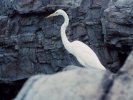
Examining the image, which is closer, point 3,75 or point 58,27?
point 58,27

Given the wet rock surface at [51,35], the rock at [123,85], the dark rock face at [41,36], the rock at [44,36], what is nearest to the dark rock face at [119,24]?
the wet rock surface at [51,35]

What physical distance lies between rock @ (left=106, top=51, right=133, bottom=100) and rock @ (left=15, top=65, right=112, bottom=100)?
0.12 ft

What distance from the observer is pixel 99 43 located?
820 centimetres

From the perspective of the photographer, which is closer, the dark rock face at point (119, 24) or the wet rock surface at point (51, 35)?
the dark rock face at point (119, 24)

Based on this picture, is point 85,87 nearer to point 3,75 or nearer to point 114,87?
point 114,87

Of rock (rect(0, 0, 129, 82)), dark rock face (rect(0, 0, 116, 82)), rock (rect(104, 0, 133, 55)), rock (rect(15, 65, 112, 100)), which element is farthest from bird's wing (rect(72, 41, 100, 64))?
rock (rect(15, 65, 112, 100))

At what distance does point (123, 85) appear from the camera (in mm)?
1673

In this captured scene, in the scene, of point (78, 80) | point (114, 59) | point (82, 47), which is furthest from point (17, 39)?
point (78, 80)

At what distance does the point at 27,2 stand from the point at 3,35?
935 millimetres

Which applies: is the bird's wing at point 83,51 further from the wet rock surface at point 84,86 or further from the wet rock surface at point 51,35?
the wet rock surface at point 84,86

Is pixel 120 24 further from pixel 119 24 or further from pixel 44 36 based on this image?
pixel 44 36

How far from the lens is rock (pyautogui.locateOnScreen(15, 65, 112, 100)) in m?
1.66

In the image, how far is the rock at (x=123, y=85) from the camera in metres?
1.63

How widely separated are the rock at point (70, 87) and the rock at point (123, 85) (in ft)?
0.12
